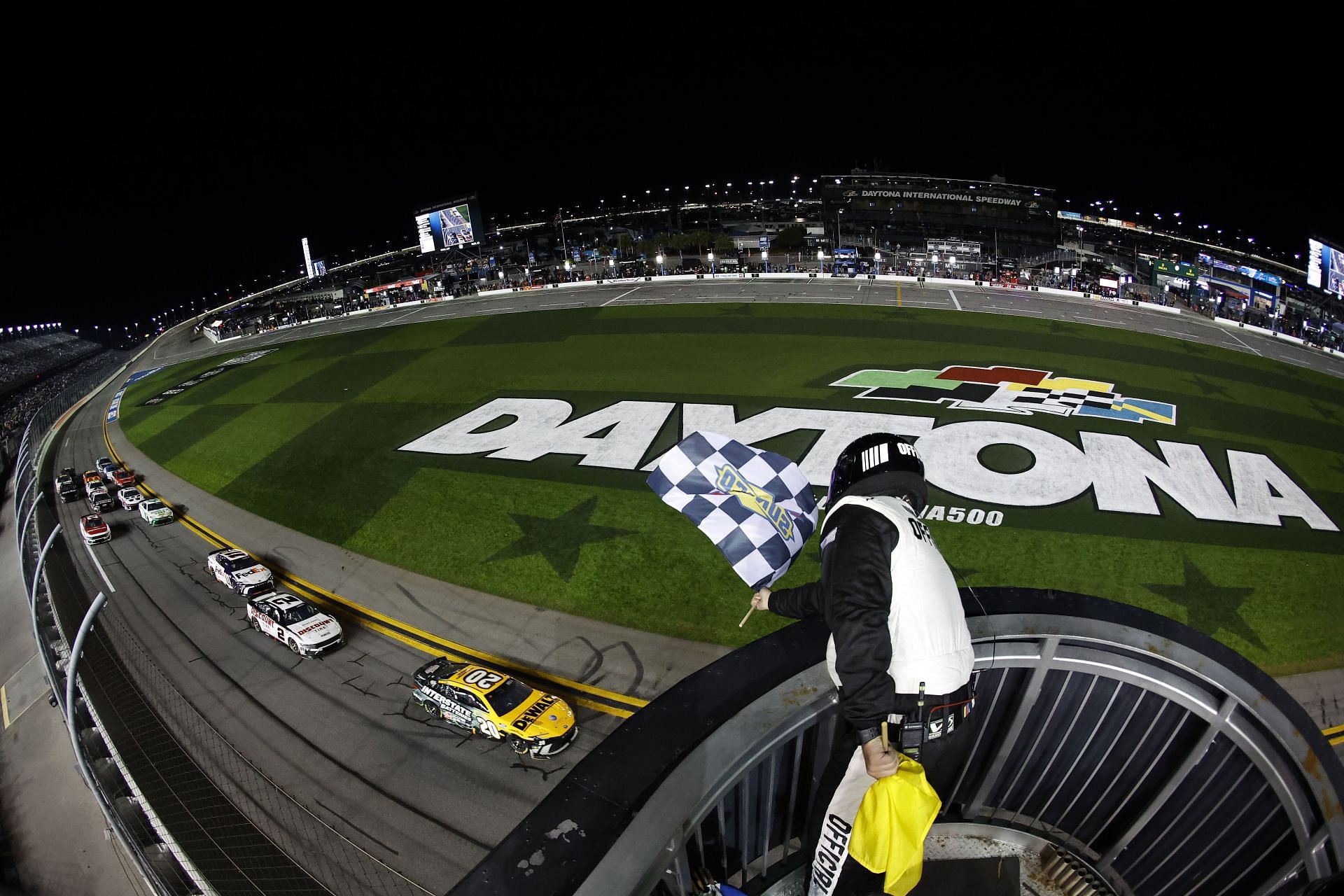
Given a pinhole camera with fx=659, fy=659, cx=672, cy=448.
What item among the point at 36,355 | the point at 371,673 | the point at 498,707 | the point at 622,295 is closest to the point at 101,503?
the point at 371,673

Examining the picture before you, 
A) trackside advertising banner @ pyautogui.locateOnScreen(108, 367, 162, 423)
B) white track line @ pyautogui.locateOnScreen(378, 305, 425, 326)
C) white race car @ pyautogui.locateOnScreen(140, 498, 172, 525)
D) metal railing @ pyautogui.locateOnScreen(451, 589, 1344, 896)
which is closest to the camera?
metal railing @ pyautogui.locateOnScreen(451, 589, 1344, 896)

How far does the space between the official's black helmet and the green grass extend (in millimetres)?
13663

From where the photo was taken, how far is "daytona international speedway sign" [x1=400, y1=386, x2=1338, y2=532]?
2130cm

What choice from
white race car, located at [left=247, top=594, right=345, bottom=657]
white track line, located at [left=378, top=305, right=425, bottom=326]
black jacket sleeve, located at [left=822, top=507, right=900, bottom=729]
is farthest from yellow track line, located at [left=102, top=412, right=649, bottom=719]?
white track line, located at [left=378, top=305, right=425, bottom=326]

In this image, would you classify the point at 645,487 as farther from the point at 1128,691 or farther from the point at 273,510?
the point at 1128,691

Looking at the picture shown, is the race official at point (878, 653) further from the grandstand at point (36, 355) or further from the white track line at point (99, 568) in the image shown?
the grandstand at point (36, 355)

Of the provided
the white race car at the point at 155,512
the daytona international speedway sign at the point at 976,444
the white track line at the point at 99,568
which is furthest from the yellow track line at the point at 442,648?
the daytona international speedway sign at the point at 976,444

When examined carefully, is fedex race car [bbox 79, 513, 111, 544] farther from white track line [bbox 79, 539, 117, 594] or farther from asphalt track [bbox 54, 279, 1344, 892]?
asphalt track [bbox 54, 279, 1344, 892]

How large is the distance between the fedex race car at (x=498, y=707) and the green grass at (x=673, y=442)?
3.99m

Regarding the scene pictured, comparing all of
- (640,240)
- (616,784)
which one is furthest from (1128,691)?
(640,240)

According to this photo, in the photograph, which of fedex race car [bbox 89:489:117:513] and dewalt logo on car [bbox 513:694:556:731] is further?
fedex race car [bbox 89:489:117:513]

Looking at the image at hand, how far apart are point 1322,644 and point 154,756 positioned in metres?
27.6

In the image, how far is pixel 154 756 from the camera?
15297 mm

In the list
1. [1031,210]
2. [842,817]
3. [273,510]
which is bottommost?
[273,510]
